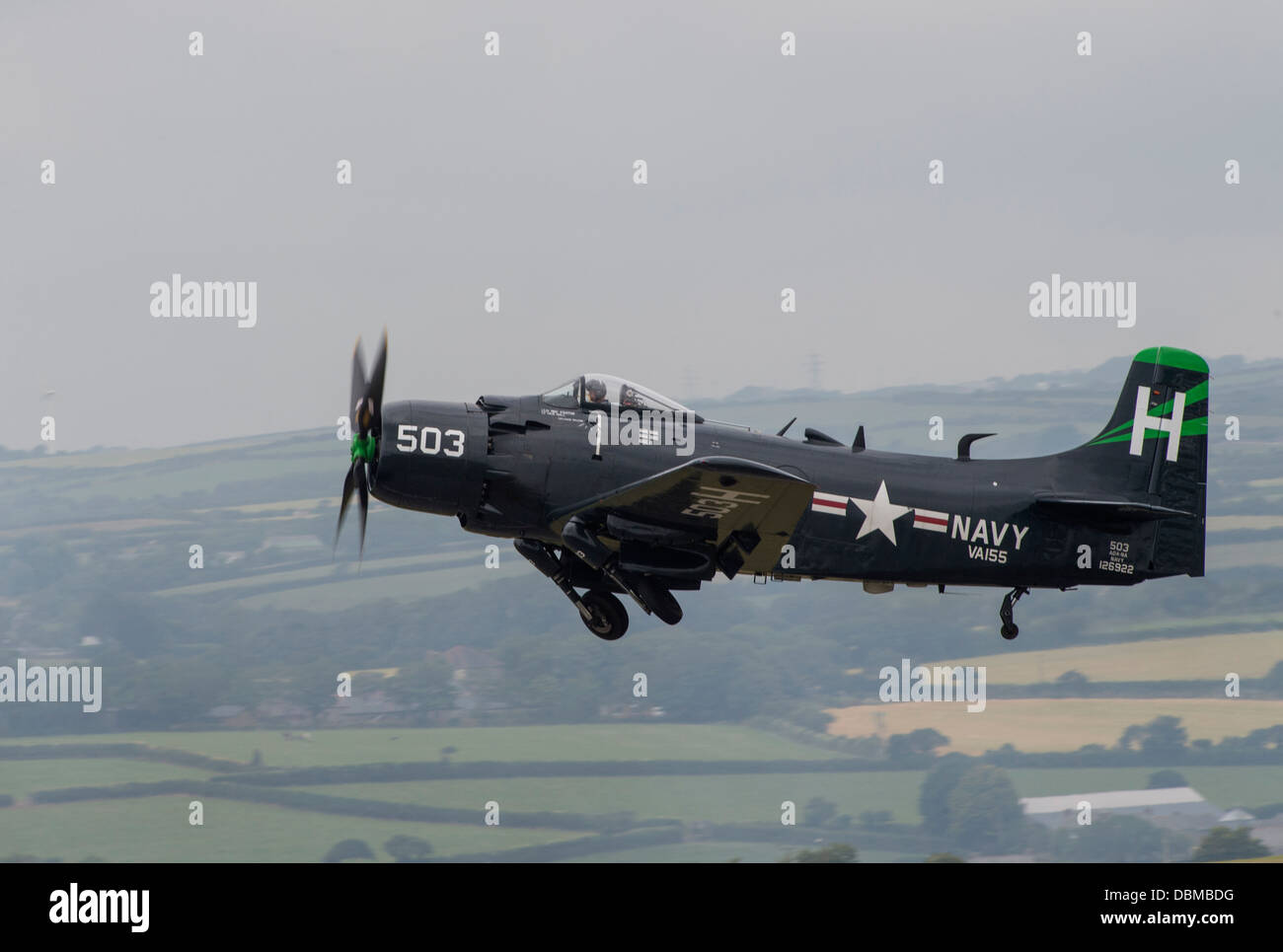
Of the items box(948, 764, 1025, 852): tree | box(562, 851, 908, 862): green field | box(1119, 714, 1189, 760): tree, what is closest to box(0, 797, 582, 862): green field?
box(562, 851, 908, 862): green field

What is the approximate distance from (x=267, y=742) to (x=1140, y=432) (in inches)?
2082

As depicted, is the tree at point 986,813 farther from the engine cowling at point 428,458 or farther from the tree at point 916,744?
the engine cowling at point 428,458

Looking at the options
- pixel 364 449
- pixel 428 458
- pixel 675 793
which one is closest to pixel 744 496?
pixel 428 458

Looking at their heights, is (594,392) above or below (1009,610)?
above

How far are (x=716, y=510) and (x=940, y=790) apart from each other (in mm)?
49162

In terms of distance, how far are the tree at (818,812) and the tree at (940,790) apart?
156 inches

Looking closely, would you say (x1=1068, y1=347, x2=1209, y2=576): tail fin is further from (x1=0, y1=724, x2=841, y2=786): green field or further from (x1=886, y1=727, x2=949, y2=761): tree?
(x1=886, y1=727, x2=949, y2=761): tree

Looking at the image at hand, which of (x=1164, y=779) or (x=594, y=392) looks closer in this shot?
(x=594, y=392)

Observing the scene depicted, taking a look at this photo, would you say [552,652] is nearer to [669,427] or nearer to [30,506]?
[30,506]

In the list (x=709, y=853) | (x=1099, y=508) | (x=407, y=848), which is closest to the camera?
(x=1099, y=508)

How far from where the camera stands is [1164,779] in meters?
65.5

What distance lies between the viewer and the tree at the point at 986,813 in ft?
201

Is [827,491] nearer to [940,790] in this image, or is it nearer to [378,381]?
[378,381]
